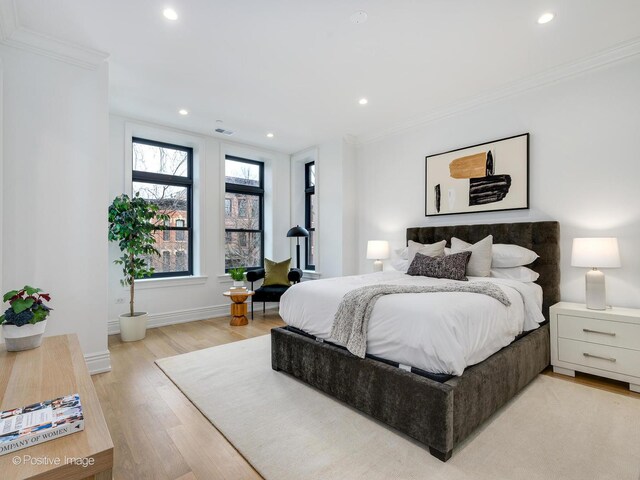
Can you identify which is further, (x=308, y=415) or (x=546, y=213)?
(x=546, y=213)

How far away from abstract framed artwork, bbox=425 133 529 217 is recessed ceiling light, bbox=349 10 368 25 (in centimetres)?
205

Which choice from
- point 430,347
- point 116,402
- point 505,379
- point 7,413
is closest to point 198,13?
point 7,413

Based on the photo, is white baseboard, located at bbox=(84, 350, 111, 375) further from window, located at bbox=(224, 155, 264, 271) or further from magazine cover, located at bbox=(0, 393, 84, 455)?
window, located at bbox=(224, 155, 264, 271)

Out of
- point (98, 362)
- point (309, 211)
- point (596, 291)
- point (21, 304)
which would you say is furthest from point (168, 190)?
point (596, 291)

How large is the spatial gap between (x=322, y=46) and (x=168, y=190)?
10.7ft

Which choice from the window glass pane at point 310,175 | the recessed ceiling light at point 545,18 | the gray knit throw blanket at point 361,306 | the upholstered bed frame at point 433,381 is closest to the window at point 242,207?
the window glass pane at point 310,175

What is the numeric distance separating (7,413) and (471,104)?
4389 mm

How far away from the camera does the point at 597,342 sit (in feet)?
8.54

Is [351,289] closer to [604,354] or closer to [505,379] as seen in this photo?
[505,379]

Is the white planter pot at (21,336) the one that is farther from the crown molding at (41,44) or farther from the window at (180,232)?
the window at (180,232)

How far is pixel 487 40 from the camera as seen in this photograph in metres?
2.63

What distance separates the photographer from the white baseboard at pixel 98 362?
9.40 feet

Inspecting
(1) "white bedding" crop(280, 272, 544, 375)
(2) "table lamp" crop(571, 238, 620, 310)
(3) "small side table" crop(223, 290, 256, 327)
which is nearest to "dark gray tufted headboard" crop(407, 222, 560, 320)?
(2) "table lamp" crop(571, 238, 620, 310)

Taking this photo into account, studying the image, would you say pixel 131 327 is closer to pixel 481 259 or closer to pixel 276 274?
pixel 276 274
